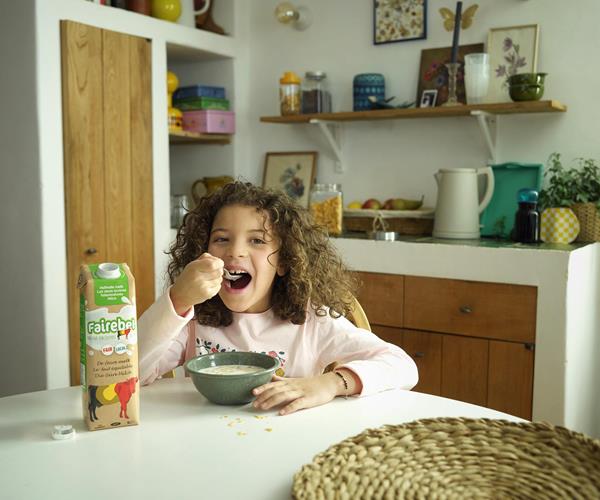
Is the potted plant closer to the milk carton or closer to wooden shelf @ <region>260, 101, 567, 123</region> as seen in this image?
wooden shelf @ <region>260, 101, 567, 123</region>

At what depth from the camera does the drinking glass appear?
2875mm

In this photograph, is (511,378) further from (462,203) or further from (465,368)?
(462,203)

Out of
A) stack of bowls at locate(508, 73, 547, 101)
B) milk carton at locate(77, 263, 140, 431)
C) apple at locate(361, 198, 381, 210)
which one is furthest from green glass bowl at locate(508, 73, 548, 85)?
milk carton at locate(77, 263, 140, 431)

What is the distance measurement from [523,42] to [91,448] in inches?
99.7

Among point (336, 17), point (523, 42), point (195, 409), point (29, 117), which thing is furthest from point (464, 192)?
point (195, 409)

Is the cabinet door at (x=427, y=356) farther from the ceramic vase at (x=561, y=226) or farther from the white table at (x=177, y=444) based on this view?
the white table at (x=177, y=444)

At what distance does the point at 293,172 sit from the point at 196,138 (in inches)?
20.5

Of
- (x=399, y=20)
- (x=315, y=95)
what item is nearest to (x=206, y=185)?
(x=315, y=95)

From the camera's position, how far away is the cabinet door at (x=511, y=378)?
2.45 metres

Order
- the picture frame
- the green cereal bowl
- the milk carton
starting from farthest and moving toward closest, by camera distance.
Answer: the picture frame, the green cereal bowl, the milk carton

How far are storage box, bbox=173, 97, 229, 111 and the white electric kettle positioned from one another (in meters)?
1.27

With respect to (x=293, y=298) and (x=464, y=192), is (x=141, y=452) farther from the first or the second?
(x=464, y=192)

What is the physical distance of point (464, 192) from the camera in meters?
2.86

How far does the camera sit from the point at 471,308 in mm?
2557
